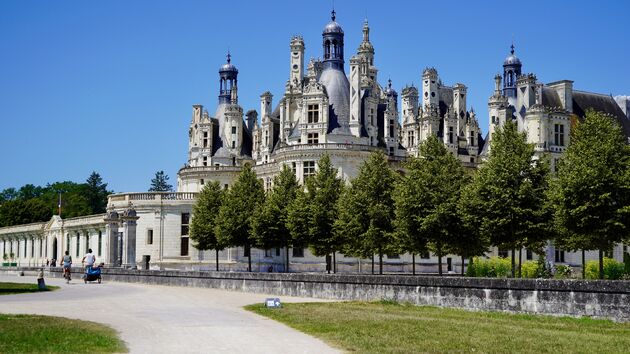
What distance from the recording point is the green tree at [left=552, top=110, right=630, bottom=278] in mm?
40188

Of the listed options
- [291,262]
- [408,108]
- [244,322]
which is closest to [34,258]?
[291,262]

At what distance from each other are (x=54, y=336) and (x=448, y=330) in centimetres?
963

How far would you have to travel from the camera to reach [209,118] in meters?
94.4

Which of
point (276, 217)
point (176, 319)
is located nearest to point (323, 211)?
point (276, 217)

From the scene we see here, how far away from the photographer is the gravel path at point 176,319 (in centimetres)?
1927

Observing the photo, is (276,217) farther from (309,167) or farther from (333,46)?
(333,46)

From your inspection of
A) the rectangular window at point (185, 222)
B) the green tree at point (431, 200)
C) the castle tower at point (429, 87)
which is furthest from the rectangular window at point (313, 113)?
the green tree at point (431, 200)

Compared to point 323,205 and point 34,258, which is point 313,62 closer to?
point 323,205

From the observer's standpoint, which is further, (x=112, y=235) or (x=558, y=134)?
(x=558, y=134)

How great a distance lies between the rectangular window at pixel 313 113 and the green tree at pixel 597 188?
130ft

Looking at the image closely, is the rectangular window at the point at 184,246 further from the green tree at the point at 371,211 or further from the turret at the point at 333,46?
the green tree at the point at 371,211

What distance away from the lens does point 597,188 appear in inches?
1587

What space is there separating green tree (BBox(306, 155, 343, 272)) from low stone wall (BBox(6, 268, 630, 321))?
54.2 feet

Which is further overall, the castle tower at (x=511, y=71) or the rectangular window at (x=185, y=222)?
the castle tower at (x=511, y=71)
